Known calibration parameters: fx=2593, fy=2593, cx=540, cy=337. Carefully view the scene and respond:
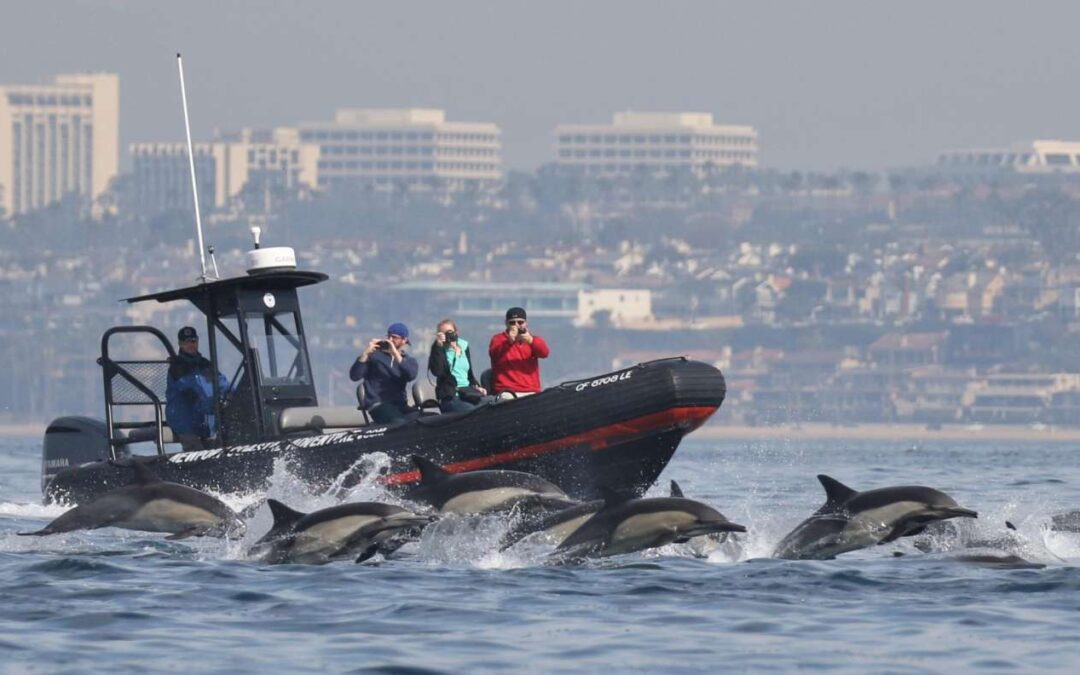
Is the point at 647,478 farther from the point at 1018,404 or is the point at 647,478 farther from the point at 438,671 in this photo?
the point at 1018,404

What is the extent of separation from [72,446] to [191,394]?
7.04ft

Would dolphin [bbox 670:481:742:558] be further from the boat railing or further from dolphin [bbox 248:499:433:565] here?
the boat railing

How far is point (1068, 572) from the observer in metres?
18.9

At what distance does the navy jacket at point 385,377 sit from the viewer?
981 inches

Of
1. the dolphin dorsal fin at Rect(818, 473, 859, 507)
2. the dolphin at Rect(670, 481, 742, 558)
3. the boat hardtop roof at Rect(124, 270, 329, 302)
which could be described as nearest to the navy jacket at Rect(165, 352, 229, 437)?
the boat hardtop roof at Rect(124, 270, 329, 302)

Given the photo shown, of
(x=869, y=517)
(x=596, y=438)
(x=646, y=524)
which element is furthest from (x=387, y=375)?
(x=869, y=517)

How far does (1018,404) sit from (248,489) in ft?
549

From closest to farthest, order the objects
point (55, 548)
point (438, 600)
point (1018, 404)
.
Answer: point (438, 600) < point (55, 548) < point (1018, 404)

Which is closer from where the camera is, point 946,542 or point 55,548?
point 946,542

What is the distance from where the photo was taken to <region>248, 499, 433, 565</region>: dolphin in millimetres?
19188

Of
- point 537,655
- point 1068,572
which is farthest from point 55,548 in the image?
point 1068,572

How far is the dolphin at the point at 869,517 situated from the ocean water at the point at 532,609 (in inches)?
8.3

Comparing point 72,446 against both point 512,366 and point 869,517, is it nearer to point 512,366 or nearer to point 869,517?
point 512,366

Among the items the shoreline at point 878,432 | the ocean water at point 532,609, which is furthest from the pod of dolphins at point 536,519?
the shoreline at point 878,432
